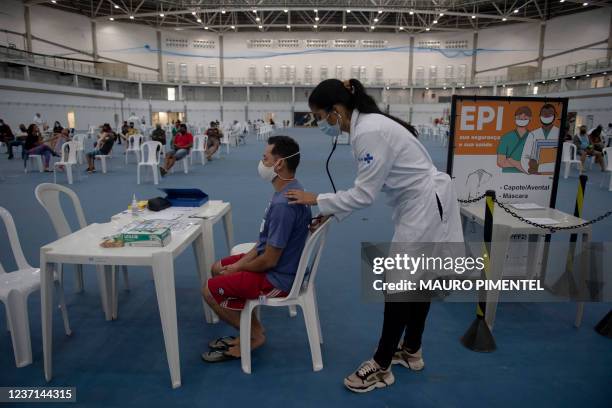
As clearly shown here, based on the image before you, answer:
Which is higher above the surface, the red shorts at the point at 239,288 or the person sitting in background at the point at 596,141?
the person sitting in background at the point at 596,141

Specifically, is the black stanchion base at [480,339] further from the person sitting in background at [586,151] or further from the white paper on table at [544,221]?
the person sitting in background at [586,151]

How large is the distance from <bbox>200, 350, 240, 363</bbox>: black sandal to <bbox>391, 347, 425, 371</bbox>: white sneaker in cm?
97

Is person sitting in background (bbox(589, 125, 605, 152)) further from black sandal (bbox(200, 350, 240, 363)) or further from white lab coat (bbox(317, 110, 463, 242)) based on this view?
black sandal (bbox(200, 350, 240, 363))

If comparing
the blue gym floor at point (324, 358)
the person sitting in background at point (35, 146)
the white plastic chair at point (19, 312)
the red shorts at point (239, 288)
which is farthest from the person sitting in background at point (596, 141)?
the person sitting in background at point (35, 146)

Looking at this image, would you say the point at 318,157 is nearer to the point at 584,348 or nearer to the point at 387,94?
the point at 584,348

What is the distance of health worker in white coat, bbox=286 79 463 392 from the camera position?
1.92m

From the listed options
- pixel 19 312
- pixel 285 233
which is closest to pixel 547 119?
pixel 285 233

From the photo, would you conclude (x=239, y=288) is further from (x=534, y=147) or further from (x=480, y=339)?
(x=534, y=147)

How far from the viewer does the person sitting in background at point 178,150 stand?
1021cm

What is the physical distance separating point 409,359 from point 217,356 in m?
1.15

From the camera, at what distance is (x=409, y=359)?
7.98ft

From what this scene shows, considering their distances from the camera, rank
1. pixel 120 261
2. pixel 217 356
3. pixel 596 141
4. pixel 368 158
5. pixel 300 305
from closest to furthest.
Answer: pixel 368 158, pixel 120 261, pixel 300 305, pixel 217 356, pixel 596 141
